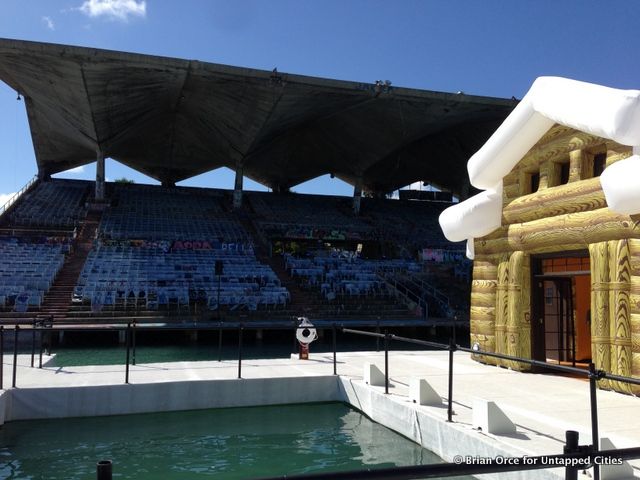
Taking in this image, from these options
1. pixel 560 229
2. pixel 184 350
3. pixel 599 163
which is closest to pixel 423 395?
pixel 560 229

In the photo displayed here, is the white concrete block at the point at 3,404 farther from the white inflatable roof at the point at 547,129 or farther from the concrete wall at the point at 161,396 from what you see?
the white inflatable roof at the point at 547,129

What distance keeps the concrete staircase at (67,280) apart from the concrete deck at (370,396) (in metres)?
8.80

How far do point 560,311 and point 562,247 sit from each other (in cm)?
175

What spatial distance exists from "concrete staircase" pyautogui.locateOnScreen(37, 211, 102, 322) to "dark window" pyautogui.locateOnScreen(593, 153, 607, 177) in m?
14.6

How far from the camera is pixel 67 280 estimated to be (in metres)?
25.0

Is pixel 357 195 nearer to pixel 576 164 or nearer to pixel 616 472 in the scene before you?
pixel 576 164

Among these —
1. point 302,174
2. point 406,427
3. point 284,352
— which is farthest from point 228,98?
point 406,427

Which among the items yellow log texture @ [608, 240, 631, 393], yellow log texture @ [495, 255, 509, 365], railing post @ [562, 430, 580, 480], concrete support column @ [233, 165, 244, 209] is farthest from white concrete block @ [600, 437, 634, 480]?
concrete support column @ [233, 165, 244, 209]

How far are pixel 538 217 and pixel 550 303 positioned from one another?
6.04 ft

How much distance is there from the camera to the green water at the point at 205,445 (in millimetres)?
6273

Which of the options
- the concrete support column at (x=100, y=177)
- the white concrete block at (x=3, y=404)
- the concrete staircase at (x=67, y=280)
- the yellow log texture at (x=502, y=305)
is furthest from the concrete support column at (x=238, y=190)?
the white concrete block at (x=3, y=404)

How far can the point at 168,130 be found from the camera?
1736 inches

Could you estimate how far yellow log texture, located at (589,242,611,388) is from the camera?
842 centimetres

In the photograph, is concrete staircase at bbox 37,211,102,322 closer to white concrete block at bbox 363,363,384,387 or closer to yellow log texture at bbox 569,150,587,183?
white concrete block at bbox 363,363,384,387
